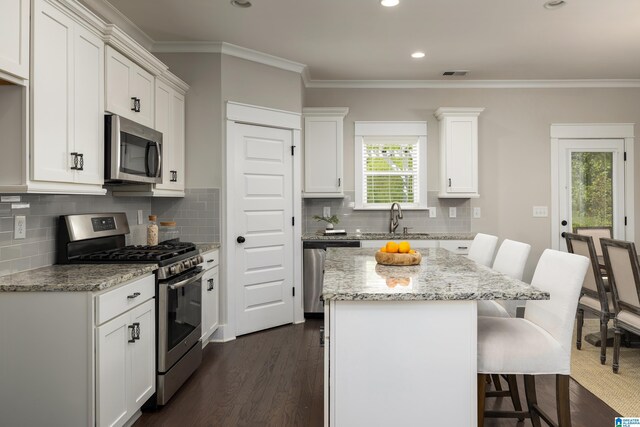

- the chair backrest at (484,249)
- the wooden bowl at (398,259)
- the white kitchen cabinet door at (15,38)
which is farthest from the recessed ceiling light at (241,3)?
the chair backrest at (484,249)

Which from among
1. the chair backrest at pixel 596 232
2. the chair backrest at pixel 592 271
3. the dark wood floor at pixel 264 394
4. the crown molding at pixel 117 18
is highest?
the crown molding at pixel 117 18

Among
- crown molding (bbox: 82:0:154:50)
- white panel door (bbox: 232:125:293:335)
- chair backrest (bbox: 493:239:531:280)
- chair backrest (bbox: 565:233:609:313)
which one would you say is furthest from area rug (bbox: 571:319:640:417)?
crown molding (bbox: 82:0:154:50)

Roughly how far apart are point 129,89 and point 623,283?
12.1ft

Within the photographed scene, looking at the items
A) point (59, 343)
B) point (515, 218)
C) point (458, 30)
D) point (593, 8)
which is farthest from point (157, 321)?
point (515, 218)

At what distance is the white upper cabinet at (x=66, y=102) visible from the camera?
2008 millimetres

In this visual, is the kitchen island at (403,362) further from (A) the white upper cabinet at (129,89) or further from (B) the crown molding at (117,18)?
(B) the crown molding at (117,18)

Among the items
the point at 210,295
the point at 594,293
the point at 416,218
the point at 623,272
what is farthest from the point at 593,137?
the point at 210,295

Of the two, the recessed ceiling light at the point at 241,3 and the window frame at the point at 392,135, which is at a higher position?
the recessed ceiling light at the point at 241,3

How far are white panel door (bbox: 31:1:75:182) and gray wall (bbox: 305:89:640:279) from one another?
3.32m

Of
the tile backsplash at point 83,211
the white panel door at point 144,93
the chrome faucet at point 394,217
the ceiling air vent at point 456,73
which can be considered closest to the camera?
the tile backsplash at point 83,211

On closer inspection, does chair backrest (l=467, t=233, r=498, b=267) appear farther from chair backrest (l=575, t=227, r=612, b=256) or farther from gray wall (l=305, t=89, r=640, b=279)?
gray wall (l=305, t=89, r=640, b=279)

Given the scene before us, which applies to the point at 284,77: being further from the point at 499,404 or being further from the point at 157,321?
the point at 499,404

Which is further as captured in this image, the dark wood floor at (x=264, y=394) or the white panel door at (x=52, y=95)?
the dark wood floor at (x=264, y=394)

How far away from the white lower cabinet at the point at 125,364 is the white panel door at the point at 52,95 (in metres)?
0.81
